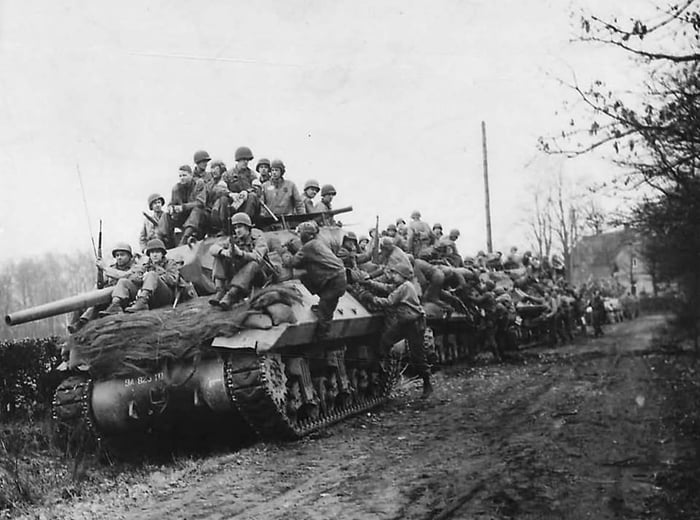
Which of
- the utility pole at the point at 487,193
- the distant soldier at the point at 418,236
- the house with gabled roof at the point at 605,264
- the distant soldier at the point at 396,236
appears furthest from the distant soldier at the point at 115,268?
the house with gabled roof at the point at 605,264

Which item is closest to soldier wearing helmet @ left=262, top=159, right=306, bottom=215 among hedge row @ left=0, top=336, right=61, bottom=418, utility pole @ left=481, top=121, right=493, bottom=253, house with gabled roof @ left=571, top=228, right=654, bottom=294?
hedge row @ left=0, top=336, right=61, bottom=418

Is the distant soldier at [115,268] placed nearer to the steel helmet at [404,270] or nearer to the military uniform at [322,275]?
the military uniform at [322,275]

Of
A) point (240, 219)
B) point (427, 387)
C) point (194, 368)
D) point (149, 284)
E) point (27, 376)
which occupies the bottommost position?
point (427, 387)

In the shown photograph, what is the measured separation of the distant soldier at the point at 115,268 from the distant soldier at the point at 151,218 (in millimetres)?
1091

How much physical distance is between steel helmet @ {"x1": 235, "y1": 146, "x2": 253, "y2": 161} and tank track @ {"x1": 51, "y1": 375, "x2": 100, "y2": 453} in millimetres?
3883

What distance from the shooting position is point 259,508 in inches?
254

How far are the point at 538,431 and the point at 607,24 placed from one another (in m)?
4.08

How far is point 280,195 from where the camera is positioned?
39.5 feet

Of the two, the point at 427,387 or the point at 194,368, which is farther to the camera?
the point at 427,387

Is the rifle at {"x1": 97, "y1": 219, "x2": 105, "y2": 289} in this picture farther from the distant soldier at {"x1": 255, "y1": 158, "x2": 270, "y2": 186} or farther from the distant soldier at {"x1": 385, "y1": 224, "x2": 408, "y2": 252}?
the distant soldier at {"x1": 385, "y1": 224, "x2": 408, "y2": 252}

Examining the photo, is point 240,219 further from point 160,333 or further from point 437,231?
point 437,231

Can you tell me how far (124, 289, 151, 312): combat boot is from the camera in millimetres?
9461

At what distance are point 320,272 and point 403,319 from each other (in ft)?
8.71

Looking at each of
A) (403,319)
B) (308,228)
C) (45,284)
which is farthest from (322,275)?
(45,284)
